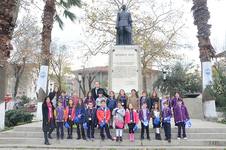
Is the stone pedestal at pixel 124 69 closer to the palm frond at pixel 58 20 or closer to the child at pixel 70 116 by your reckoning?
the child at pixel 70 116

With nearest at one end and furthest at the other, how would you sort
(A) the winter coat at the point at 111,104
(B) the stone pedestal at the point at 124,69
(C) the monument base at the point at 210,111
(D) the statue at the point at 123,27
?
1. (A) the winter coat at the point at 111,104
2. (B) the stone pedestal at the point at 124,69
3. (D) the statue at the point at 123,27
4. (C) the monument base at the point at 210,111

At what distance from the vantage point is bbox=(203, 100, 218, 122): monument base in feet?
31.5

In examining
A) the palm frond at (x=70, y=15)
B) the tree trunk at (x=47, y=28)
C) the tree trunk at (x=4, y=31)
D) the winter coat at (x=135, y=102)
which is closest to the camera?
the winter coat at (x=135, y=102)

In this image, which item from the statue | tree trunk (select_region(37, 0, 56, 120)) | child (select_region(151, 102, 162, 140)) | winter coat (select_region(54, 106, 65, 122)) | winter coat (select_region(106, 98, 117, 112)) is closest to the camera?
child (select_region(151, 102, 162, 140))

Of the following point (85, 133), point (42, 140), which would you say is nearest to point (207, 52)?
point (85, 133)

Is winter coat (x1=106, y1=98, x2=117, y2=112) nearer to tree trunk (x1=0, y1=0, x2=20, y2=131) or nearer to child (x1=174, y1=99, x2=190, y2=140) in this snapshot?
child (x1=174, y1=99, x2=190, y2=140)

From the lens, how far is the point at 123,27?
9.11m

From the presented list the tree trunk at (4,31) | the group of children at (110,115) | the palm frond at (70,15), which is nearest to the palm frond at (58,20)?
the palm frond at (70,15)

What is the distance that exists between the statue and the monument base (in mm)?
5738

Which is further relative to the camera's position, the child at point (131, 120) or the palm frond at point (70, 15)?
the palm frond at point (70, 15)

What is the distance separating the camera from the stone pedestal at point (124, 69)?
8508mm

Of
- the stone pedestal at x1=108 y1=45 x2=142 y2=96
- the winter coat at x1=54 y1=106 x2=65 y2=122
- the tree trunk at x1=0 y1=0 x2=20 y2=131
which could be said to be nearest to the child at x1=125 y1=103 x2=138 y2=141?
the winter coat at x1=54 y1=106 x2=65 y2=122

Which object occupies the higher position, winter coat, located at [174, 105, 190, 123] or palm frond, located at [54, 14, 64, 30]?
palm frond, located at [54, 14, 64, 30]

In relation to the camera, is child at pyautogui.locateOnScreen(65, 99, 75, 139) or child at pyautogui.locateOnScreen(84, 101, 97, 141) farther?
child at pyautogui.locateOnScreen(65, 99, 75, 139)
